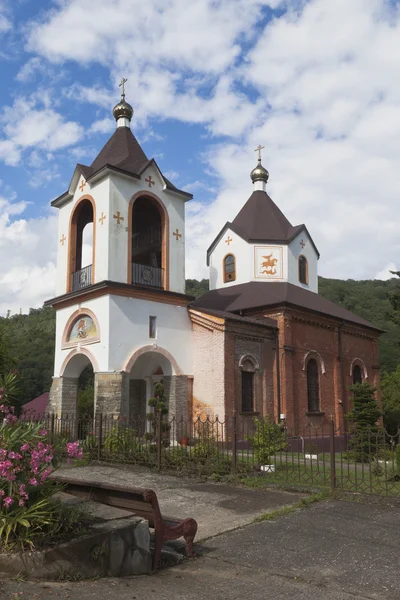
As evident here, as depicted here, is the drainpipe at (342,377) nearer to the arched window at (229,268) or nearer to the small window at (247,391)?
the arched window at (229,268)

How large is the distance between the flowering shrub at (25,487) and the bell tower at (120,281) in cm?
1140

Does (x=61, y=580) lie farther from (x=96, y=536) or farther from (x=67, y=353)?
(x=67, y=353)

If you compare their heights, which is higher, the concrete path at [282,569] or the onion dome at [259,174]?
the onion dome at [259,174]

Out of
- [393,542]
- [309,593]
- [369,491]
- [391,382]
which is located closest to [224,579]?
[309,593]

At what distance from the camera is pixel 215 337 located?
18859 millimetres

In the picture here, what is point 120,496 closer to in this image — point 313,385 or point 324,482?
point 324,482

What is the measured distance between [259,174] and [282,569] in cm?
2470

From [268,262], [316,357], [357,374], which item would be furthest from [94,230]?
[357,374]

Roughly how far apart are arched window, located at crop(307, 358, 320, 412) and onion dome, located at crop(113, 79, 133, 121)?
12344 millimetres

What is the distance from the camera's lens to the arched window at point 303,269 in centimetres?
2595

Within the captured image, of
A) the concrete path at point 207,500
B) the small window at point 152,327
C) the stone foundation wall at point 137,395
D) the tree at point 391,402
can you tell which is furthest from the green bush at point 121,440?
the tree at point 391,402

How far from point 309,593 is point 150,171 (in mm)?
16844

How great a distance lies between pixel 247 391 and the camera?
1952cm

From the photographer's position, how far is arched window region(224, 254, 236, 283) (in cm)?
2538
